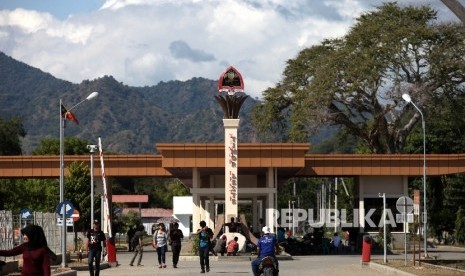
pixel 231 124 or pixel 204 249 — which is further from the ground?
pixel 231 124

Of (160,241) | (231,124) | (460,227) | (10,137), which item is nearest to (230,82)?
(231,124)

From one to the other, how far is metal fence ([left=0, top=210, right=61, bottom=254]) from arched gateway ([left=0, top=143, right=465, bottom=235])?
10305 mm

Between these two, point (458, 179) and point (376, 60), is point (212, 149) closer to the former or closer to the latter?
point (376, 60)

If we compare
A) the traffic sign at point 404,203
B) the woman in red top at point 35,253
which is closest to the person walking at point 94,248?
the traffic sign at point 404,203

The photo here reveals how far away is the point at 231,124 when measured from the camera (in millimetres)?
47094

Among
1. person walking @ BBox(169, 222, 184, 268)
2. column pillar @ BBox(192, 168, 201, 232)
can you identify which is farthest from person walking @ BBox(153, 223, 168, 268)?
column pillar @ BBox(192, 168, 201, 232)

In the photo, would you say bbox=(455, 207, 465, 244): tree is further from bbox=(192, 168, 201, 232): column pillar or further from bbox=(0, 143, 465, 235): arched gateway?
bbox=(192, 168, 201, 232): column pillar

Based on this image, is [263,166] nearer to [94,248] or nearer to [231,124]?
[231,124]

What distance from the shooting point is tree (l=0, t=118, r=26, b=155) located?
119 meters

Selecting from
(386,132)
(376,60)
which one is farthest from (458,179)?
(376,60)

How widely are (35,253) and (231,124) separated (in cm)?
3293

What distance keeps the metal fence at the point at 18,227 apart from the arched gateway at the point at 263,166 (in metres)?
10.3

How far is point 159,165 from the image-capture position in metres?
57.7

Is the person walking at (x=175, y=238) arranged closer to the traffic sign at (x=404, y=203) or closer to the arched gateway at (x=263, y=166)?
the traffic sign at (x=404, y=203)
